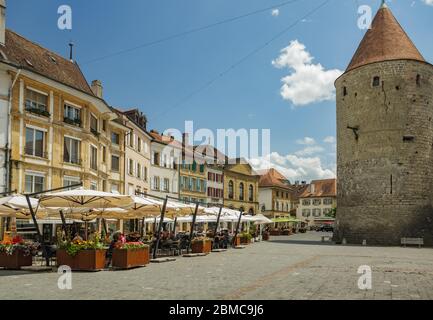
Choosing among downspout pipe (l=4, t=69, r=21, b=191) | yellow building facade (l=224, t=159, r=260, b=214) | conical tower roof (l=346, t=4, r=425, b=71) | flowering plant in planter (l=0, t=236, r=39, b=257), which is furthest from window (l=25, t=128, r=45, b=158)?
yellow building facade (l=224, t=159, r=260, b=214)

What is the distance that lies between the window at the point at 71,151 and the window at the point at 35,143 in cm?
190

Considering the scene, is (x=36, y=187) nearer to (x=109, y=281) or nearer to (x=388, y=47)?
(x=109, y=281)

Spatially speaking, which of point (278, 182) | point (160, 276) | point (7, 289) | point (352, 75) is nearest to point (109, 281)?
point (160, 276)

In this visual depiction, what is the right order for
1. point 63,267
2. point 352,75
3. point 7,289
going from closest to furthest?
1. point 7,289
2. point 63,267
3. point 352,75

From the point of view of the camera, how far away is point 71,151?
3023 centimetres

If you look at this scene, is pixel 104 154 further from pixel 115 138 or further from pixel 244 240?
pixel 244 240

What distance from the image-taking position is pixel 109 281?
1252cm

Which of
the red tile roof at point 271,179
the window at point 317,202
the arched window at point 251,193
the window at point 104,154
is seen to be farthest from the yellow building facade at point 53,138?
the window at point 317,202

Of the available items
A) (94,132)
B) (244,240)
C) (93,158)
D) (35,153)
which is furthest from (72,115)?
(244,240)

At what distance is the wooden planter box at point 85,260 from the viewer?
598 inches

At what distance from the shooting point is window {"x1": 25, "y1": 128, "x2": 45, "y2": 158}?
26.9m

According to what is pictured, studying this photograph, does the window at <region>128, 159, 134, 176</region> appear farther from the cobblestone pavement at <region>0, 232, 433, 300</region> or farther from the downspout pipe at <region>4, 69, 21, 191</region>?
the cobblestone pavement at <region>0, 232, 433, 300</region>

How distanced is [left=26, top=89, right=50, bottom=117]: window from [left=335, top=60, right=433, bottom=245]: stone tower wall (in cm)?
2402
